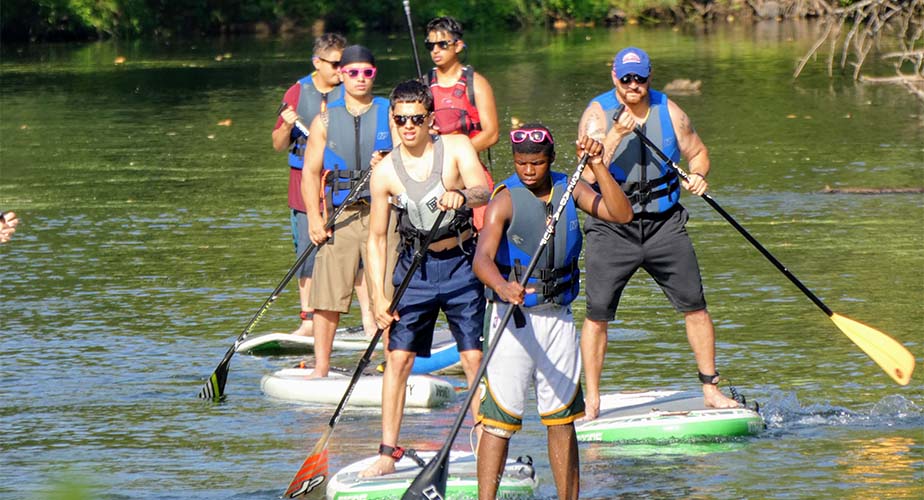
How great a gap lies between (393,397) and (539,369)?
101cm

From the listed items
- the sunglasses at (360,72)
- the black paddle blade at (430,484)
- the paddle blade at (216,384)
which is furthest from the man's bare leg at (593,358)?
the paddle blade at (216,384)

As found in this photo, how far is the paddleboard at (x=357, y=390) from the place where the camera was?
9328 mm

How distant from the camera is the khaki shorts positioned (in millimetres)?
9508

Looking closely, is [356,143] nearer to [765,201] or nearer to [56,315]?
[56,315]

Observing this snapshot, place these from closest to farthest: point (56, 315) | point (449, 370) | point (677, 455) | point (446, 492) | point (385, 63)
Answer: point (446, 492) < point (677, 455) < point (449, 370) < point (56, 315) < point (385, 63)

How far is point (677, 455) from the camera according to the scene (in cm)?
827

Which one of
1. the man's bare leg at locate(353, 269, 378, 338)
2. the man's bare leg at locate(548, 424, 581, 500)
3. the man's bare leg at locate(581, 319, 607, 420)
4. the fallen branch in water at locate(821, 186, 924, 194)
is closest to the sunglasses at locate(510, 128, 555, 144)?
the man's bare leg at locate(548, 424, 581, 500)

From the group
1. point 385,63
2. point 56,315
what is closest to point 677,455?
point 56,315

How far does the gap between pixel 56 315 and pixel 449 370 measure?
3189mm

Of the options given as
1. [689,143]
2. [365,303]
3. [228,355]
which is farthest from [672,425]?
[365,303]

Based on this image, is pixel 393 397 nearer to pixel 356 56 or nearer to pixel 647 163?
pixel 647 163

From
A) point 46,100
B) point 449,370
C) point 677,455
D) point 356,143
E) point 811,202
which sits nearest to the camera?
point 677,455

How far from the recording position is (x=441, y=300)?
7781mm

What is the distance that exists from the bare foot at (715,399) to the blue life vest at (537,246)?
1951mm
